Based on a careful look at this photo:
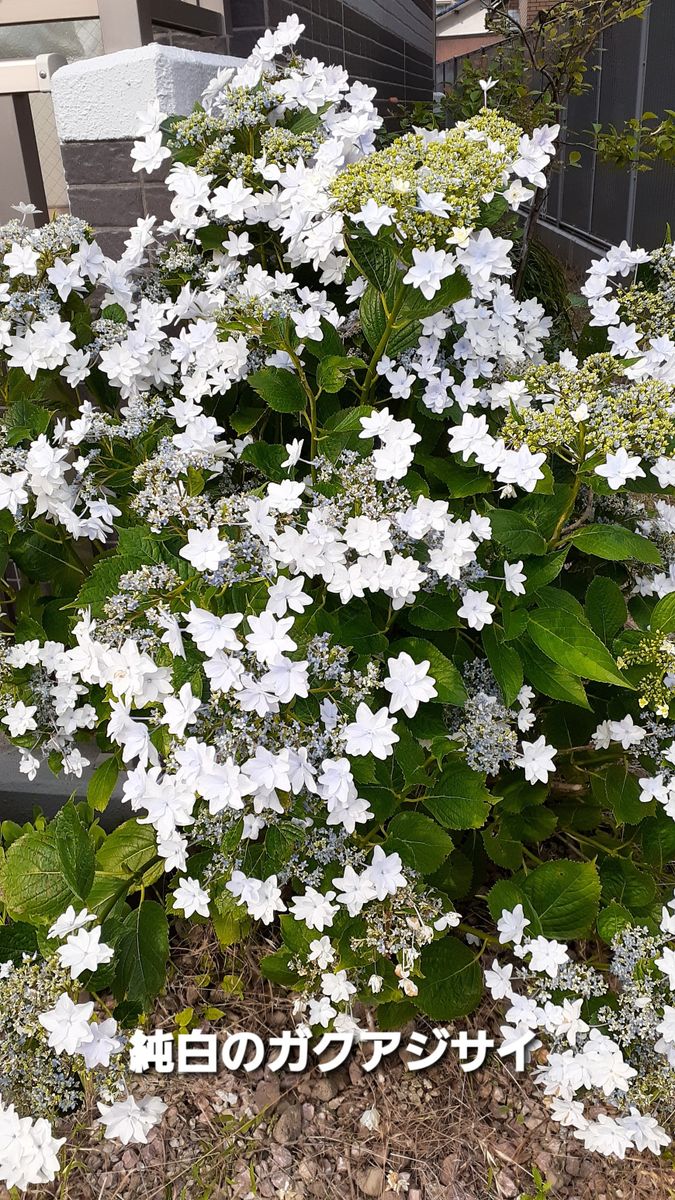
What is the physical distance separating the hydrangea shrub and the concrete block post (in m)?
0.47

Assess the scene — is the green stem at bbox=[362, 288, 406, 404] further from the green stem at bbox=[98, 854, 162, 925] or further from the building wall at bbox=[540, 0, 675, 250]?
the building wall at bbox=[540, 0, 675, 250]

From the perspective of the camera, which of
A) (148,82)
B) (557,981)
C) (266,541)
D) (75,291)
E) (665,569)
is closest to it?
(266,541)

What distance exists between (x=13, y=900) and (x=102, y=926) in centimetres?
18

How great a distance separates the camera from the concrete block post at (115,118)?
2254mm

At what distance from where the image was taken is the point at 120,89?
228cm

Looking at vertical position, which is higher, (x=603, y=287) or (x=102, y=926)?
(x=603, y=287)

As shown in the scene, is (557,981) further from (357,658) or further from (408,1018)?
(357,658)

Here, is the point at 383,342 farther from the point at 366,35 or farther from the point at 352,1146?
the point at 366,35

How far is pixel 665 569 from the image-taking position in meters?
1.70

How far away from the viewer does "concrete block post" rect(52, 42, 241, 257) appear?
7.39 feet

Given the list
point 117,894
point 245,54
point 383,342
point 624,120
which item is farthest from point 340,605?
point 624,120

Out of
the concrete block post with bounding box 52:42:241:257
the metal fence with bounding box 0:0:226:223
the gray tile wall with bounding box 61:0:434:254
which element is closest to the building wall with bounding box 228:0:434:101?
the gray tile wall with bounding box 61:0:434:254

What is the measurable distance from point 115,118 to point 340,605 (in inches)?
61.9

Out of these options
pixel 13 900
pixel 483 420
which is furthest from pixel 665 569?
pixel 13 900
